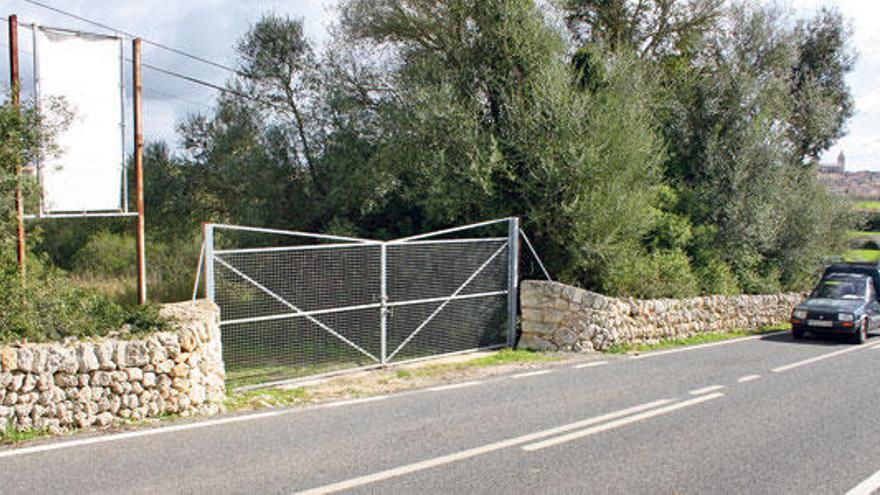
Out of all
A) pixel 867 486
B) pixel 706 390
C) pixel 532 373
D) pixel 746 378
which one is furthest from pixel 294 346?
pixel 867 486

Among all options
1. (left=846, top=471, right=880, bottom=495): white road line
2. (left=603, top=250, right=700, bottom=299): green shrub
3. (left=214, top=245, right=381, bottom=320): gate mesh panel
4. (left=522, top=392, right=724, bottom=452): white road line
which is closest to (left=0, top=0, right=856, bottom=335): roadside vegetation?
(left=603, top=250, right=700, bottom=299): green shrub

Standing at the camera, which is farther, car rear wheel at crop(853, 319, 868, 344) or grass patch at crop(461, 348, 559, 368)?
car rear wheel at crop(853, 319, 868, 344)

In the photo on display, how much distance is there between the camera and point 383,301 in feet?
40.6

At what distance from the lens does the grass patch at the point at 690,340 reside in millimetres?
15633

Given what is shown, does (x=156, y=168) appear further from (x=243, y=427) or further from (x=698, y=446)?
(x=698, y=446)

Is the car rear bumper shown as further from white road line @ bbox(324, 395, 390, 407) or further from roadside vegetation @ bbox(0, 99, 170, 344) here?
roadside vegetation @ bbox(0, 99, 170, 344)

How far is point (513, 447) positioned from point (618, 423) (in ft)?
5.80

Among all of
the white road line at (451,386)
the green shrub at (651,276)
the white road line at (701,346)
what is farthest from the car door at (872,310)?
the white road line at (451,386)

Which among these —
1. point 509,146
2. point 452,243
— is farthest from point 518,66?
point 452,243

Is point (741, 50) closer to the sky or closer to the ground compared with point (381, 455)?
closer to the sky

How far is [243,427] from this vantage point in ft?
26.3

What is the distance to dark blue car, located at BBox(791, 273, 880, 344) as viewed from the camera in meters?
18.1

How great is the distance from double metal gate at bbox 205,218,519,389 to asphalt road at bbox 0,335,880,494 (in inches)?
84.3

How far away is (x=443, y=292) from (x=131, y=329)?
646 centimetres
